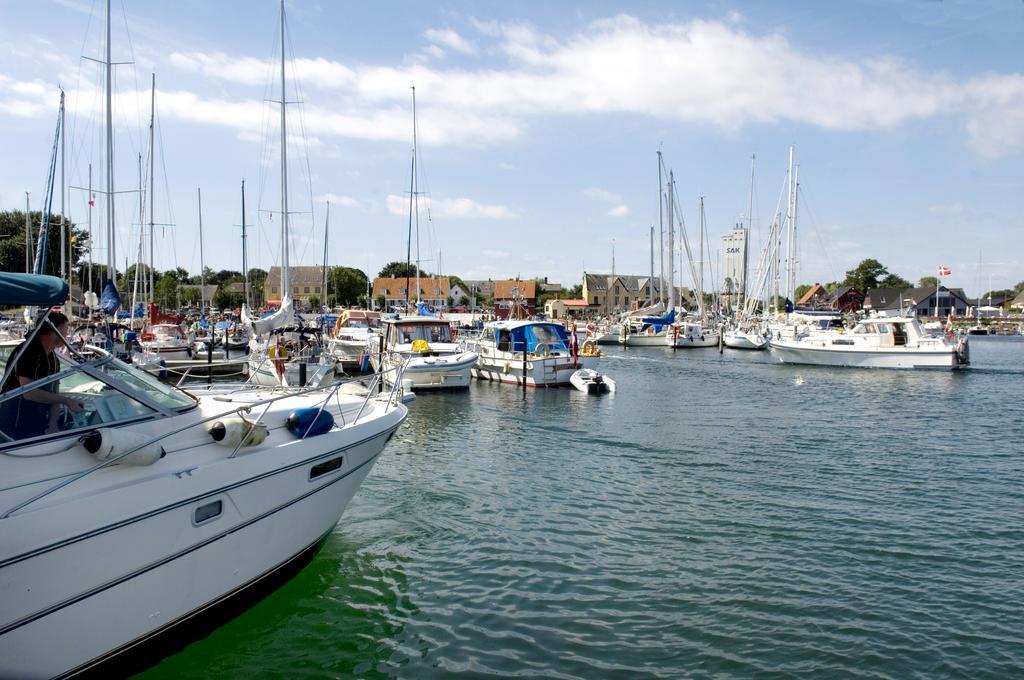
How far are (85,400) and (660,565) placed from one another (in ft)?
22.4

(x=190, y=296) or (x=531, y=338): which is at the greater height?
→ (x=190, y=296)

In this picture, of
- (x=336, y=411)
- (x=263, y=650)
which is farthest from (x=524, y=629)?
(x=336, y=411)

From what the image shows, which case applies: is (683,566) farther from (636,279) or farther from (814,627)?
(636,279)

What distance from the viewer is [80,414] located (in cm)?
616

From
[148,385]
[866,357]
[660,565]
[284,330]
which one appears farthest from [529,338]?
[148,385]

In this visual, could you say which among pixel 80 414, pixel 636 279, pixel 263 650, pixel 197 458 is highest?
pixel 636 279

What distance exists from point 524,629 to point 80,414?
473cm

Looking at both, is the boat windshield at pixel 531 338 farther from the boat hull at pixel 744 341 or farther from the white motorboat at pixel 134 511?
the boat hull at pixel 744 341

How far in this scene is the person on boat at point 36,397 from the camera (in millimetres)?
5703

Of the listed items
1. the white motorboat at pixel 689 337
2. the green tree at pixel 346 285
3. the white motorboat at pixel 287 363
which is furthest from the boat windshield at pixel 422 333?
the green tree at pixel 346 285

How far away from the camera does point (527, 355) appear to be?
98.2 ft

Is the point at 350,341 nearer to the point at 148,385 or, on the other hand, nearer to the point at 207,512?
the point at 148,385

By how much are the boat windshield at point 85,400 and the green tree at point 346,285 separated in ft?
313

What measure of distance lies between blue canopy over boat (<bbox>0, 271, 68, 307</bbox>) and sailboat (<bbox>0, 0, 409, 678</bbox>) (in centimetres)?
1
